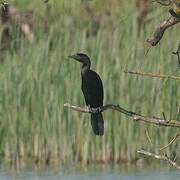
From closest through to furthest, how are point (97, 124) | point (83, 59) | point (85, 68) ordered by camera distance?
point (97, 124) < point (83, 59) < point (85, 68)

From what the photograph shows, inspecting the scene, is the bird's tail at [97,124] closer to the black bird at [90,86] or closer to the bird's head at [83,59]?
the black bird at [90,86]

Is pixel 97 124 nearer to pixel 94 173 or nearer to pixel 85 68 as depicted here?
pixel 85 68

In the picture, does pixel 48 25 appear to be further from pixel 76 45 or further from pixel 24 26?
pixel 24 26

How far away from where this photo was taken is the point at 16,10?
15305 mm

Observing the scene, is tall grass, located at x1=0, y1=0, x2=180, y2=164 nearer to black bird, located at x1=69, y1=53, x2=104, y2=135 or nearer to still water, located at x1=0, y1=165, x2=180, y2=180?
still water, located at x1=0, y1=165, x2=180, y2=180

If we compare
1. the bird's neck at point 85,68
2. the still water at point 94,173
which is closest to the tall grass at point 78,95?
the still water at point 94,173

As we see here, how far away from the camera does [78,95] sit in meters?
10.8

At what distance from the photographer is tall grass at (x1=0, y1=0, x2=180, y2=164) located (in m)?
10.6

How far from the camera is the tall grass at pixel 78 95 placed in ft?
34.8

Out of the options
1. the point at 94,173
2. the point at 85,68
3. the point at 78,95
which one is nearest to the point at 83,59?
the point at 85,68

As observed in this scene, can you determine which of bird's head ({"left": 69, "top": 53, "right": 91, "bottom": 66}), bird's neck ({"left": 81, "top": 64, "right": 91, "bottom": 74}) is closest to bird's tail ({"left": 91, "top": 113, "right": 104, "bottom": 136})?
bird's head ({"left": 69, "top": 53, "right": 91, "bottom": 66})

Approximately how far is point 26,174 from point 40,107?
0.90 meters

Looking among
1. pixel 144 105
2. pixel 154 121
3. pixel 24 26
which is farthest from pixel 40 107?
pixel 154 121

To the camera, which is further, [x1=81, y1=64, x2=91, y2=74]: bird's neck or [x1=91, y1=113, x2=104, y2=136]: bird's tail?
[x1=81, y1=64, x2=91, y2=74]: bird's neck
